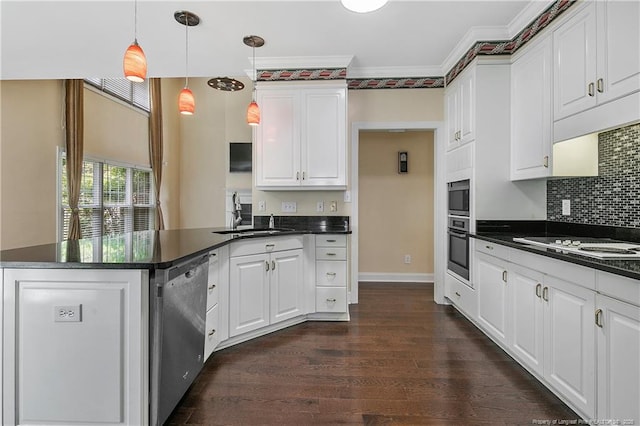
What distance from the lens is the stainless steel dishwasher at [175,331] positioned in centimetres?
148

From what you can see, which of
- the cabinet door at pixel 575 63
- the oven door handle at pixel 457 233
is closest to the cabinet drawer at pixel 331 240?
the oven door handle at pixel 457 233

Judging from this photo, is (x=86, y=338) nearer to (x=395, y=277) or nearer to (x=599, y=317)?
(x=599, y=317)

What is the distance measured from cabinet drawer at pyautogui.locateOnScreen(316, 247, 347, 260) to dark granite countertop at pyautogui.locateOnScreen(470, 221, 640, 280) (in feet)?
3.90

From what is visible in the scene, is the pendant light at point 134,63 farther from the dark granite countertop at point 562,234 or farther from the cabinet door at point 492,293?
the cabinet door at point 492,293

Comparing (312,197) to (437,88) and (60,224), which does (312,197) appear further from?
(60,224)

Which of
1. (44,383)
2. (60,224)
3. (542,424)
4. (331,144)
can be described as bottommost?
(542,424)

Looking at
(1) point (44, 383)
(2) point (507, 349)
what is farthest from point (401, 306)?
(1) point (44, 383)

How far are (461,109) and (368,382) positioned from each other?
264cm

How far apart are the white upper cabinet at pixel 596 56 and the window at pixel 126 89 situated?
5.43 m

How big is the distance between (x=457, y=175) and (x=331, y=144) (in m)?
1.33

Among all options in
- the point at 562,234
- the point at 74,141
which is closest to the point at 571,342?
the point at 562,234

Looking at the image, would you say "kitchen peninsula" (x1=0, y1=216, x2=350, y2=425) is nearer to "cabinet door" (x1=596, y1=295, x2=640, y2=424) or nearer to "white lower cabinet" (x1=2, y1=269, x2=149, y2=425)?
"white lower cabinet" (x1=2, y1=269, x2=149, y2=425)

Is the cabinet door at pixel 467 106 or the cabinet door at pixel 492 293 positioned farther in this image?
the cabinet door at pixel 467 106

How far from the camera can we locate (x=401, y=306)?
371 centimetres
